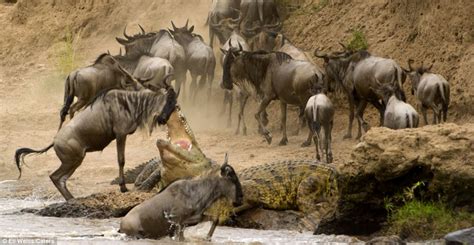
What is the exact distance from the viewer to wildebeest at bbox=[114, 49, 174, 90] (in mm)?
Result: 19297

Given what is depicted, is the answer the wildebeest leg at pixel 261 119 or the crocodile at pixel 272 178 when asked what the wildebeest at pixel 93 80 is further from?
the crocodile at pixel 272 178

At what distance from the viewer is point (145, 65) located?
19516mm

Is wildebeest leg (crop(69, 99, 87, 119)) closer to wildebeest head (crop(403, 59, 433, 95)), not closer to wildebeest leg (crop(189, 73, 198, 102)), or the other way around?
wildebeest leg (crop(189, 73, 198, 102))

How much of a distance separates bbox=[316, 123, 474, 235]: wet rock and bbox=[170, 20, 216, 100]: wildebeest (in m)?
10.7

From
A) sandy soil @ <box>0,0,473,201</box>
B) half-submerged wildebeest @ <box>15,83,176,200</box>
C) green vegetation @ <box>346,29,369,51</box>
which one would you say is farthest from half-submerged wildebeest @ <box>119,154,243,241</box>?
green vegetation @ <box>346,29,369,51</box>

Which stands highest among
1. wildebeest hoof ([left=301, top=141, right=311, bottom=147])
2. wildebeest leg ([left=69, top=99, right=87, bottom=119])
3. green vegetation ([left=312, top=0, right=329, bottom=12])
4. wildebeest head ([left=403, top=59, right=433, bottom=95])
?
green vegetation ([left=312, top=0, right=329, bottom=12])

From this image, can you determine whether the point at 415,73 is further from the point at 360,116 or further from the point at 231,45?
the point at 231,45

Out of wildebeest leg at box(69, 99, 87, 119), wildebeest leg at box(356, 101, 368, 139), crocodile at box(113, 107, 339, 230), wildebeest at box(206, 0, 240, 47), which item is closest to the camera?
crocodile at box(113, 107, 339, 230)

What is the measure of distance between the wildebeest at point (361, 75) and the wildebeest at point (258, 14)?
3606 mm

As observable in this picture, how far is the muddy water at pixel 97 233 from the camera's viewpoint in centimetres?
1102

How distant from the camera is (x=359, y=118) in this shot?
703 inches

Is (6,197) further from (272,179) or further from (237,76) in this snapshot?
(237,76)

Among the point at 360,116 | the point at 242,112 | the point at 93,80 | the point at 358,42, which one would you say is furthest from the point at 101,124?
the point at 358,42

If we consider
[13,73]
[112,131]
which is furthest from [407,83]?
[13,73]
